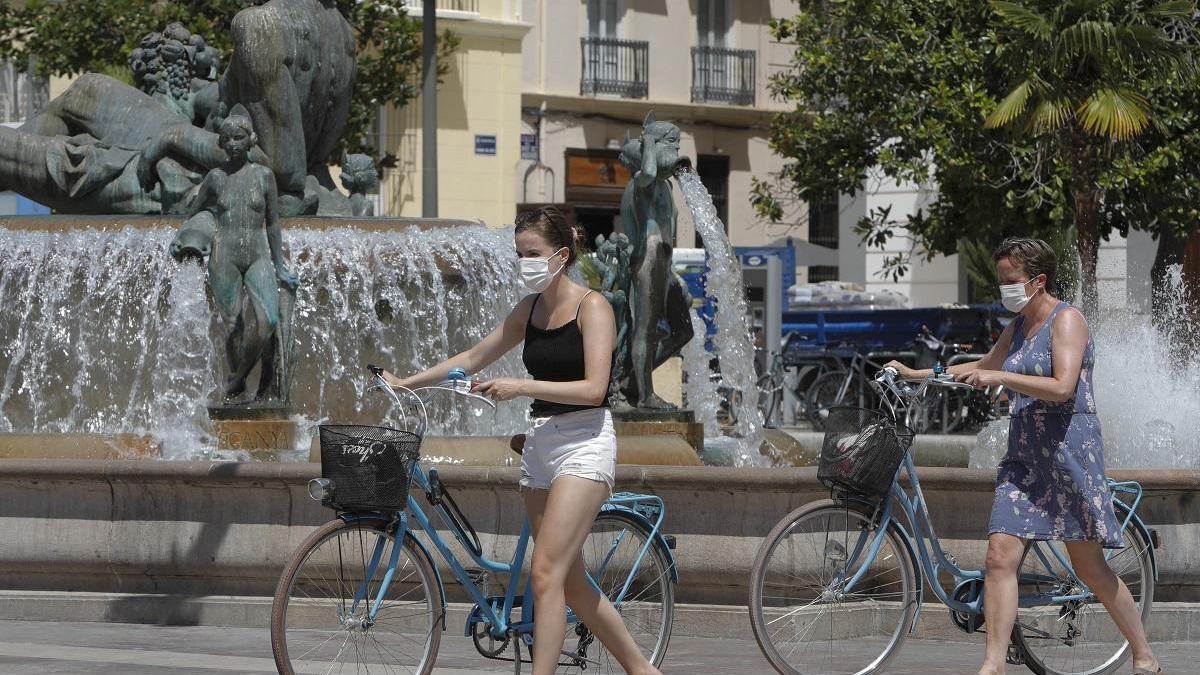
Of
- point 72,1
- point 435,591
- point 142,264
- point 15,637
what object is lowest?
point 15,637

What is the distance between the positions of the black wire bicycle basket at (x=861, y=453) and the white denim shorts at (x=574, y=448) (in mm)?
890

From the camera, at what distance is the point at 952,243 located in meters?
24.9

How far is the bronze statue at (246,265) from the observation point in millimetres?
11055

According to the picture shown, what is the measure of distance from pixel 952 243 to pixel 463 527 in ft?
62.4

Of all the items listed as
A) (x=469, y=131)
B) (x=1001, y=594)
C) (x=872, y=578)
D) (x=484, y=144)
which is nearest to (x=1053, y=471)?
(x=1001, y=594)

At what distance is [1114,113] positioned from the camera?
19812mm

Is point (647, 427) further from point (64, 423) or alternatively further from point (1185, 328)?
point (1185, 328)

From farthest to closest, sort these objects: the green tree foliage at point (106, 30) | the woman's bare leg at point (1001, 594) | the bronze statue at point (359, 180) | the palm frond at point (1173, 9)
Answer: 1. the green tree foliage at point (106, 30)
2. the palm frond at point (1173, 9)
3. the bronze statue at point (359, 180)
4. the woman's bare leg at point (1001, 594)

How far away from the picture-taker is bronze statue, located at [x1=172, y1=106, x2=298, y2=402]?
11.1 metres

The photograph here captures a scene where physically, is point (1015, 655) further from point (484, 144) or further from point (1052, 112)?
point (484, 144)

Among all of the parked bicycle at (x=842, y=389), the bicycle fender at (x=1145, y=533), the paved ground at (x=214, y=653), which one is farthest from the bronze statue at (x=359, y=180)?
the parked bicycle at (x=842, y=389)

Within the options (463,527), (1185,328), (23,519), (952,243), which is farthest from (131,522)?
(952,243)

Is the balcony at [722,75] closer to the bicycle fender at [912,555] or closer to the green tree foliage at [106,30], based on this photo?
the green tree foliage at [106,30]

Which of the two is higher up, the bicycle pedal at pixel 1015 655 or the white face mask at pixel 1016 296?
the white face mask at pixel 1016 296
